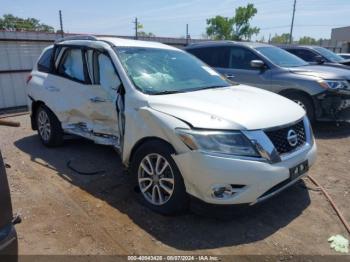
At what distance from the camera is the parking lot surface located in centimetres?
303

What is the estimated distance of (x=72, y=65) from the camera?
5.13 meters

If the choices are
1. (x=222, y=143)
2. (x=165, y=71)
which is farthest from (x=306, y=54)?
(x=222, y=143)

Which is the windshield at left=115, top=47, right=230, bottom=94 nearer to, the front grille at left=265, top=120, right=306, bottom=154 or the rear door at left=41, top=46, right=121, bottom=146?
the rear door at left=41, top=46, right=121, bottom=146

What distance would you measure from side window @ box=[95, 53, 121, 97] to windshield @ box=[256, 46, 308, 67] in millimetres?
4080

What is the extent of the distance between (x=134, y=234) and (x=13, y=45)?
318 inches

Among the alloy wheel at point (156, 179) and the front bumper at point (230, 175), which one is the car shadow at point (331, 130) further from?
the alloy wheel at point (156, 179)

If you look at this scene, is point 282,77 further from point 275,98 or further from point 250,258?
point 250,258

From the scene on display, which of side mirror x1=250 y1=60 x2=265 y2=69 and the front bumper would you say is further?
side mirror x1=250 y1=60 x2=265 y2=69

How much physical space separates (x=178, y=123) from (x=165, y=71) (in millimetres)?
1257

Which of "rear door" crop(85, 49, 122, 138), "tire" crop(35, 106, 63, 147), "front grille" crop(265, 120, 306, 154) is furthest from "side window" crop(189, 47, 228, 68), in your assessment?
"front grille" crop(265, 120, 306, 154)

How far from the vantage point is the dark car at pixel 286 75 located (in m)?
6.46

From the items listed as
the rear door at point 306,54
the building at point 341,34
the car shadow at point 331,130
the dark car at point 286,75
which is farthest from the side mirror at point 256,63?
the building at point 341,34

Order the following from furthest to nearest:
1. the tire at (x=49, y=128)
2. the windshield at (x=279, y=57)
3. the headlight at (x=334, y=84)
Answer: the windshield at (x=279, y=57) → the headlight at (x=334, y=84) → the tire at (x=49, y=128)

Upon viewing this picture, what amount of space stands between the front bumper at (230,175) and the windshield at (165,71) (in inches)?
43.1
